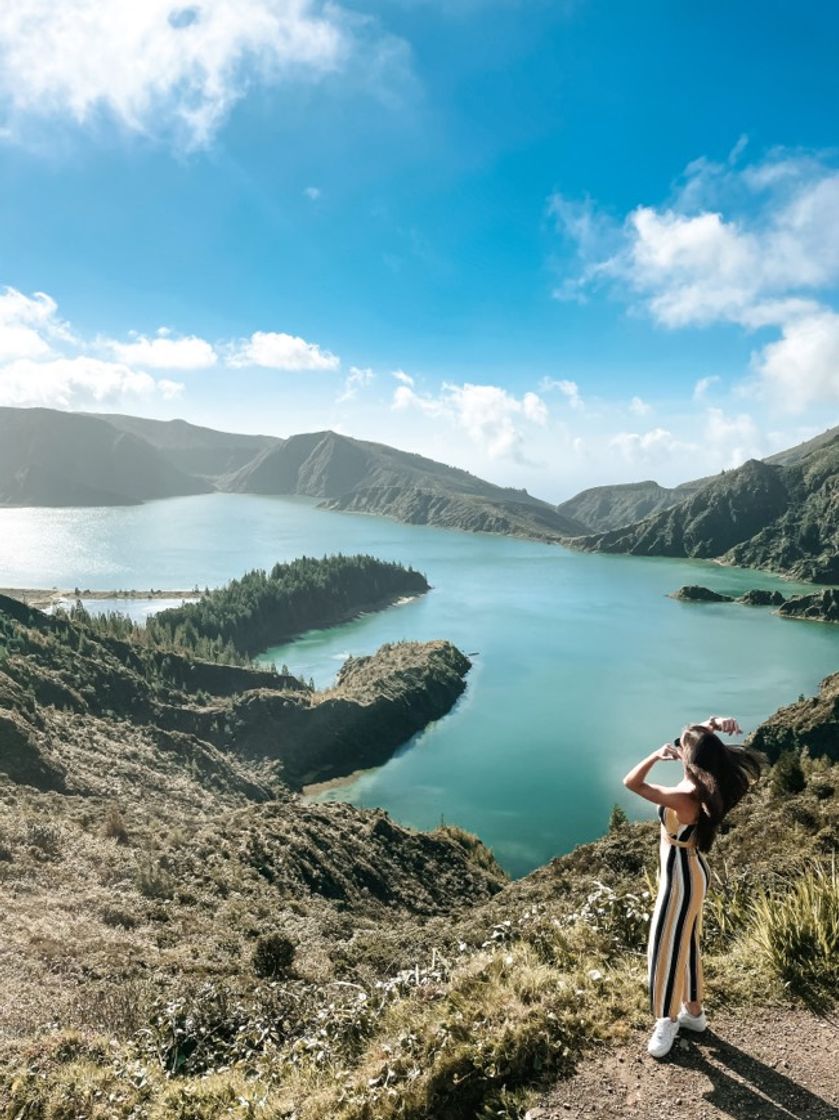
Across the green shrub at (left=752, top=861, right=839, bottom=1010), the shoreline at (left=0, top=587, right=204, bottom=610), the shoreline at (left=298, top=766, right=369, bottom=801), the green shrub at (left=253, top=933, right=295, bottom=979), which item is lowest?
the shoreline at (left=298, top=766, right=369, bottom=801)

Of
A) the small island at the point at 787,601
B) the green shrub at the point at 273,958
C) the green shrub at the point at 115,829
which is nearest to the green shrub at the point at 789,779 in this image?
the green shrub at the point at 273,958

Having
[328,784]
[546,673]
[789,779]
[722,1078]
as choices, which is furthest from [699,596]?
[722,1078]

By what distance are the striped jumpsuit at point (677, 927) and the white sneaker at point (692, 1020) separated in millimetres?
142

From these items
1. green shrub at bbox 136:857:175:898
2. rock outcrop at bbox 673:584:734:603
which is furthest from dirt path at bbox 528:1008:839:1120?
rock outcrop at bbox 673:584:734:603

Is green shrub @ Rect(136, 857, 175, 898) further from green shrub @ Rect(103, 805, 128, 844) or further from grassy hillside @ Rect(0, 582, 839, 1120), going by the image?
green shrub @ Rect(103, 805, 128, 844)

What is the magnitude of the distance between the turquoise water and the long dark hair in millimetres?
40769

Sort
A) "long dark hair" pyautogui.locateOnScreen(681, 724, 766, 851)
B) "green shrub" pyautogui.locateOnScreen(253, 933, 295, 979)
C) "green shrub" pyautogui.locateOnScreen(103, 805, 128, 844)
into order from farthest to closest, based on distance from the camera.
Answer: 1. "green shrub" pyautogui.locateOnScreen(103, 805, 128, 844)
2. "green shrub" pyautogui.locateOnScreen(253, 933, 295, 979)
3. "long dark hair" pyautogui.locateOnScreen(681, 724, 766, 851)

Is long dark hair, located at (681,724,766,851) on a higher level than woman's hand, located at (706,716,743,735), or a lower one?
lower

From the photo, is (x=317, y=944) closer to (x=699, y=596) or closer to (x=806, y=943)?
(x=806, y=943)

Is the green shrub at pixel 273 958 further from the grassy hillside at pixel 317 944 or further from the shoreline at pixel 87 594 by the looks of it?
the shoreline at pixel 87 594

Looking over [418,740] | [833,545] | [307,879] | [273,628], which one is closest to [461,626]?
[273,628]

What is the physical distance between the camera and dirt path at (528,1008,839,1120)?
16.6ft

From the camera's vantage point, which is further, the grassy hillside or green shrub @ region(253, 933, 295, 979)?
green shrub @ region(253, 933, 295, 979)

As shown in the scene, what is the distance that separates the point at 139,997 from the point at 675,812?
9.59 m
